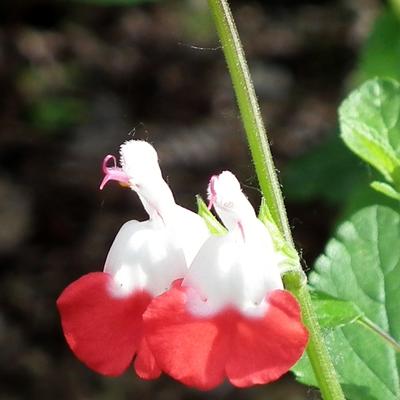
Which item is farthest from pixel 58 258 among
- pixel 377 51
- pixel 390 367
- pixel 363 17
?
pixel 390 367

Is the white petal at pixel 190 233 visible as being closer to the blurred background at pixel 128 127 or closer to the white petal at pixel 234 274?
the white petal at pixel 234 274

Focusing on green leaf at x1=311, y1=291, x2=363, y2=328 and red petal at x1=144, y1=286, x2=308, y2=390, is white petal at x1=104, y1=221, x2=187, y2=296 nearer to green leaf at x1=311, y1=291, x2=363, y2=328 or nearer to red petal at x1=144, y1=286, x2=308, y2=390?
red petal at x1=144, y1=286, x2=308, y2=390

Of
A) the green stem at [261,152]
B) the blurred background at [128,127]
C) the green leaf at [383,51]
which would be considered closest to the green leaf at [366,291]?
the green stem at [261,152]

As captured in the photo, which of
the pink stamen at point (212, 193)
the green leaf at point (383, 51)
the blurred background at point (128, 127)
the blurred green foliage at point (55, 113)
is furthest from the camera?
the blurred green foliage at point (55, 113)

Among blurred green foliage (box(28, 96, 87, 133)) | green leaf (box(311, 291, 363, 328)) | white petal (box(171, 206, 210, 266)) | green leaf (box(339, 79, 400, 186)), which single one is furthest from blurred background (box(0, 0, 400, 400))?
white petal (box(171, 206, 210, 266))

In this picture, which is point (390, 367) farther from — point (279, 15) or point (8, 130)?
point (279, 15)

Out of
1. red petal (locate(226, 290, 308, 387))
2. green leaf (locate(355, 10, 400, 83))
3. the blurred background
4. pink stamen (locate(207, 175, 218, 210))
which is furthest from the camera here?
the blurred background

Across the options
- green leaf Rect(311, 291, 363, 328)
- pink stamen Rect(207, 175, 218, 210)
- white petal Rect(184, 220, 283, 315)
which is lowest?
green leaf Rect(311, 291, 363, 328)
